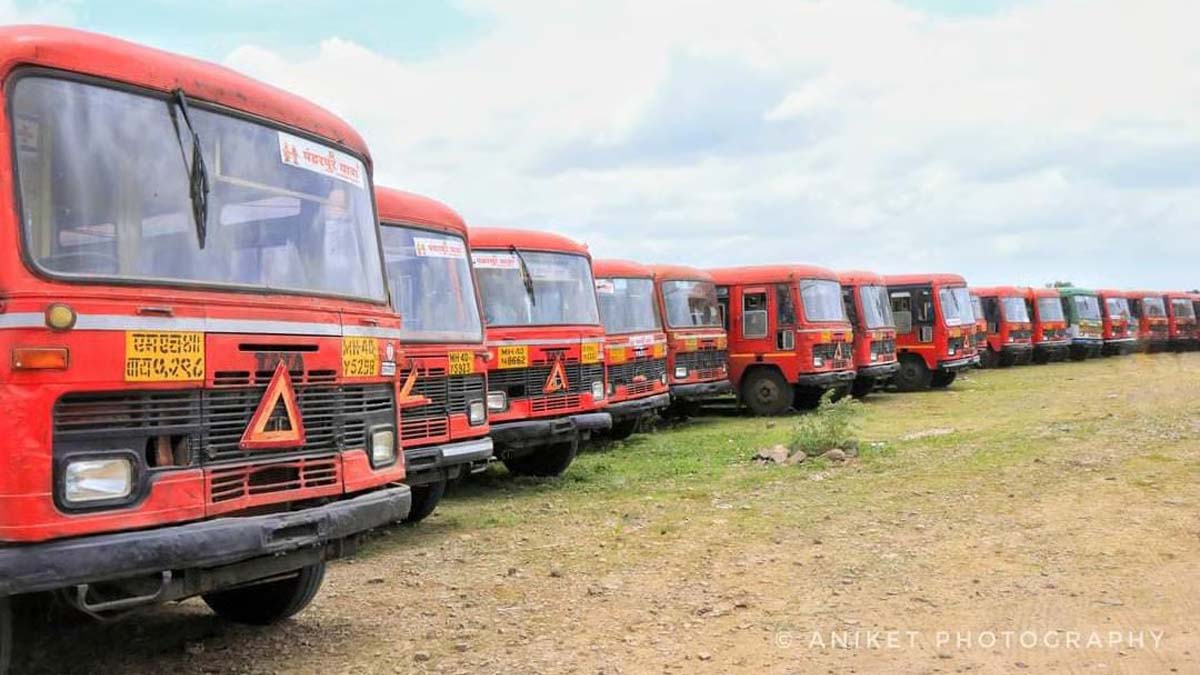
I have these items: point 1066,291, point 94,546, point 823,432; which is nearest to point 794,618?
point 94,546

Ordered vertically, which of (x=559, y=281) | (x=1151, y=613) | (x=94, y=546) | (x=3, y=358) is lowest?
(x=1151, y=613)

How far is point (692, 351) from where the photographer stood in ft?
50.3

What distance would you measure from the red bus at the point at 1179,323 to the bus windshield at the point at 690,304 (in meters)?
25.1

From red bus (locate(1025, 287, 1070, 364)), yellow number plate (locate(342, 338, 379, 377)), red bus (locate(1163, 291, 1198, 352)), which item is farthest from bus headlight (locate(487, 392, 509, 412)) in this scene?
red bus (locate(1163, 291, 1198, 352))

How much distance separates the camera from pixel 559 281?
10.4m

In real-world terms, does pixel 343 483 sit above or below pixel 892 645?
above

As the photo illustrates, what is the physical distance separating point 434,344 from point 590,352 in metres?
2.84

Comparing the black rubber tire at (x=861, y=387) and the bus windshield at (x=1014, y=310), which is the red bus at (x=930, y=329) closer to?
the black rubber tire at (x=861, y=387)

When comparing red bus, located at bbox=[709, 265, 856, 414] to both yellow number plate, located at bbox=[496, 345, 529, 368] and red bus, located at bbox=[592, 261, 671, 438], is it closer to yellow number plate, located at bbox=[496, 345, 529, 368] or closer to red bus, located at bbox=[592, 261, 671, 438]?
red bus, located at bbox=[592, 261, 671, 438]

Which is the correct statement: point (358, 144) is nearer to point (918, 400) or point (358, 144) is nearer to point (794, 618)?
point (794, 618)

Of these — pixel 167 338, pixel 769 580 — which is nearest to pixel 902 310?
pixel 769 580

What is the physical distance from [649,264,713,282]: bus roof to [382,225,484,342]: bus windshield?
7.09 m

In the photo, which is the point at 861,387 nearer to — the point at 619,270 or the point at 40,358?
the point at 619,270

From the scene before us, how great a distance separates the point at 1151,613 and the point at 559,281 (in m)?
6.60
